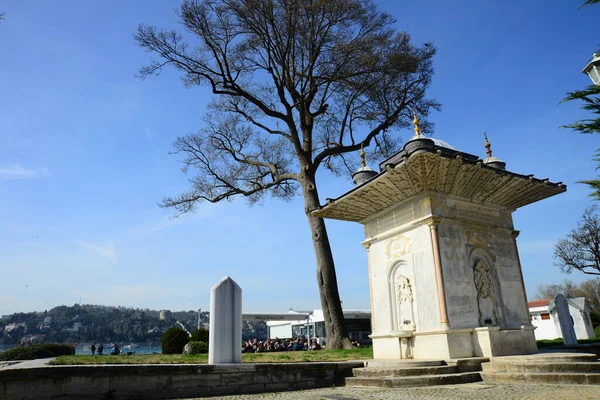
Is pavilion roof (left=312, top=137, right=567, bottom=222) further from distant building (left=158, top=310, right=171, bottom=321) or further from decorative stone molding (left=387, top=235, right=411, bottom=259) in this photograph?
distant building (left=158, top=310, right=171, bottom=321)

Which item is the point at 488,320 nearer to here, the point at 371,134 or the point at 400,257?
the point at 400,257

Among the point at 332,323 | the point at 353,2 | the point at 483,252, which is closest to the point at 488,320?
the point at 483,252

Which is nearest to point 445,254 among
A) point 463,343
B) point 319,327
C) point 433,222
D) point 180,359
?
point 433,222

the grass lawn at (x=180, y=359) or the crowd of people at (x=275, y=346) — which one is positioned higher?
the grass lawn at (x=180, y=359)

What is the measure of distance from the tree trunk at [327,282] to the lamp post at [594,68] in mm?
10445

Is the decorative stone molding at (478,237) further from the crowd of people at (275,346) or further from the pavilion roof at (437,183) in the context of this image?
the crowd of people at (275,346)

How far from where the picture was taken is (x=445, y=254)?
9859 mm

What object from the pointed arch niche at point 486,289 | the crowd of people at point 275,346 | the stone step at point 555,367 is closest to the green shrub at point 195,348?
the crowd of people at point 275,346

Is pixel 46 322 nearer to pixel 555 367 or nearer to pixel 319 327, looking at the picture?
pixel 319 327

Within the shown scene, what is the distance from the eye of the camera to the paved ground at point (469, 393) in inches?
232

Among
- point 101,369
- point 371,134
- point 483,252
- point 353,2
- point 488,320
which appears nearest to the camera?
point 101,369

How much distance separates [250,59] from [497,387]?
1511 cm

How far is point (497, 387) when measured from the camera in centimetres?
709

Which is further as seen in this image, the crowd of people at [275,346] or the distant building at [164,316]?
the distant building at [164,316]
